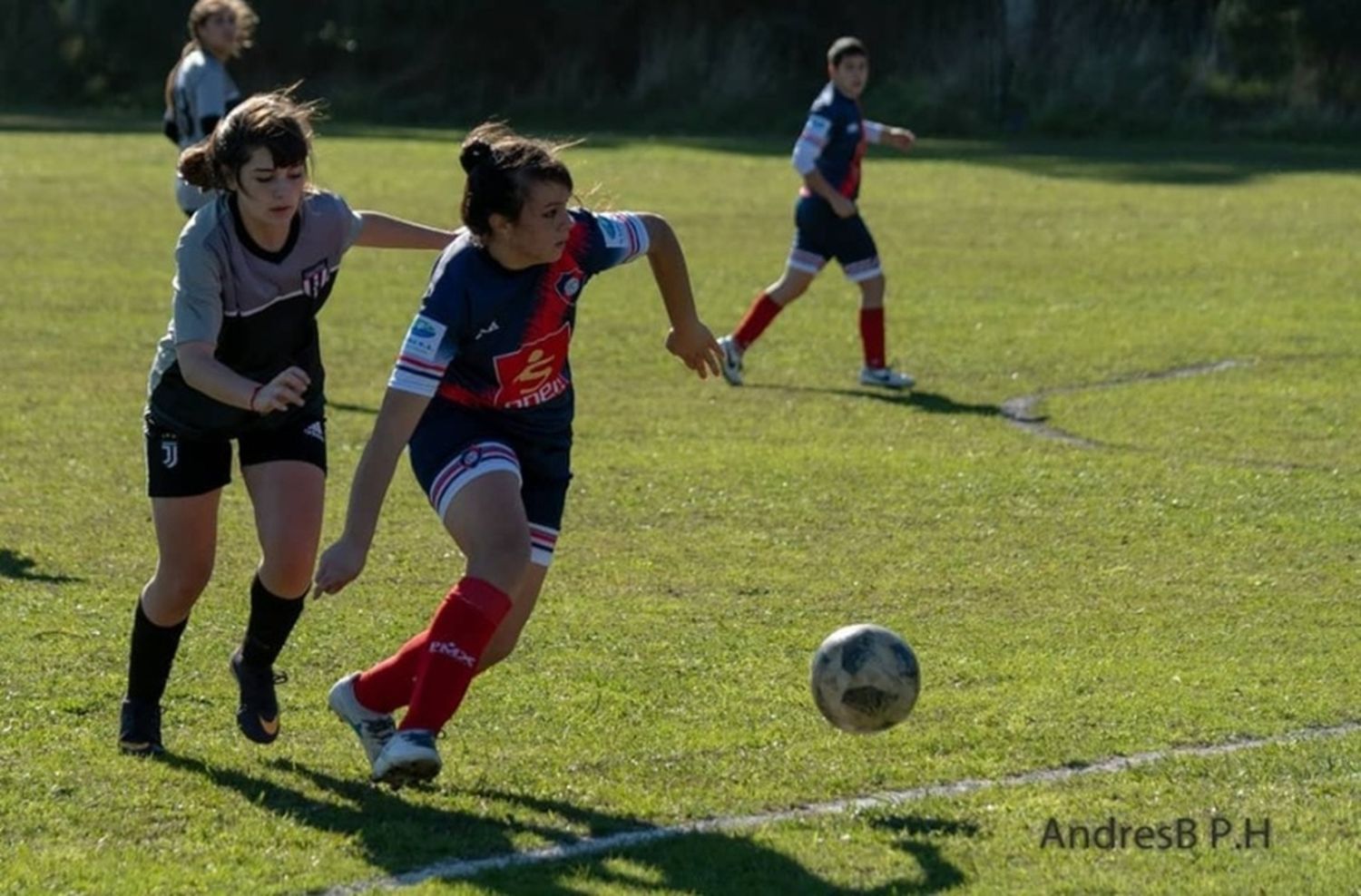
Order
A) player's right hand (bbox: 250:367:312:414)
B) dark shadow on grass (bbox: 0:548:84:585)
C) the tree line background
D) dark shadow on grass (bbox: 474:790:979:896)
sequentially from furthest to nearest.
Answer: the tree line background, dark shadow on grass (bbox: 0:548:84:585), player's right hand (bbox: 250:367:312:414), dark shadow on grass (bbox: 474:790:979:896)

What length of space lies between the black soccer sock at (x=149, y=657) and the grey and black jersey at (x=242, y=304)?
55cm

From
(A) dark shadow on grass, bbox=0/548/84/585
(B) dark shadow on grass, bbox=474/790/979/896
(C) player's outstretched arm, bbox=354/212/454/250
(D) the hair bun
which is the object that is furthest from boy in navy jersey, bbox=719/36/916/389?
(B) dark shadow on grass, bbox=474/790/979/896

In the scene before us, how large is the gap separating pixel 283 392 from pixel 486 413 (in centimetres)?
58

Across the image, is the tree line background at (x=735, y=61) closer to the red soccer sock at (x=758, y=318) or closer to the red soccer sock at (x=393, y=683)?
the red soccer sock at (x=758, y=318)

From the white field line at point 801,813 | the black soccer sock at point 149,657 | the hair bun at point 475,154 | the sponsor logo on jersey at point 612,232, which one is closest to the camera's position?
the white field line at point 801,813

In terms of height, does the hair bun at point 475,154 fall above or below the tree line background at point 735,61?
above

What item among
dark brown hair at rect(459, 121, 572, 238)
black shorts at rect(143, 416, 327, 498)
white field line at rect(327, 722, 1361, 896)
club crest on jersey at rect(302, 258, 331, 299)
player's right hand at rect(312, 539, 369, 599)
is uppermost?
dark brown hair at rect(459, 121, 572, 238)

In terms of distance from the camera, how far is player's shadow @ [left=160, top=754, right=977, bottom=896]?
4.72 m

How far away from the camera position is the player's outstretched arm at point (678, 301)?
5.68 m

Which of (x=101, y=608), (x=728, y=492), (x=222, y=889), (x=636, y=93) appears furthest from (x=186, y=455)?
(x=636, y=93)

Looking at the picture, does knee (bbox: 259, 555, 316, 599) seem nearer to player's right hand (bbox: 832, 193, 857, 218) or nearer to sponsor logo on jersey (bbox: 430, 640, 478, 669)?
sponsor logo on jersey (bbox: 430, 640, 478, 669)

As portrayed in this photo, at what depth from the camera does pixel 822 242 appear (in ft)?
42.5

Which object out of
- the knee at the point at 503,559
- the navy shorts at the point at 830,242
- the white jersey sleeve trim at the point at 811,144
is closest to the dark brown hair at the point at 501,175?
the knee at the point at 503,559

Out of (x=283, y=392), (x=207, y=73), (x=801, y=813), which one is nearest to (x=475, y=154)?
(x=283, y=392)
